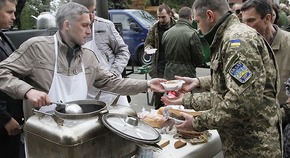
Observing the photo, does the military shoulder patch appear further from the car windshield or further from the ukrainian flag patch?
the car windshield

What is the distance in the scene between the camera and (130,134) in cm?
142

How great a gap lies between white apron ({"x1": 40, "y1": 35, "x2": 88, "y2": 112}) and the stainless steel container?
366mm

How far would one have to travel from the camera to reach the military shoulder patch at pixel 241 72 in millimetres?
1521

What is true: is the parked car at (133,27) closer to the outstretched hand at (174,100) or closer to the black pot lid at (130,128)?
the outstretched hand at (174,100)

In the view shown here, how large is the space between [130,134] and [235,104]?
0.57 m

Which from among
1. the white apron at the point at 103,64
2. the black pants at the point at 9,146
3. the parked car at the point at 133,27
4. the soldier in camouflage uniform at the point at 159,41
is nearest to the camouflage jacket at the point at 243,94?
the white apron at the point at 103,64

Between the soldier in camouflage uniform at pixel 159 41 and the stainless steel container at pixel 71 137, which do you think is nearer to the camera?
the stainless steel container at pixel 71 137

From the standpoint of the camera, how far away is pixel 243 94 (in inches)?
60.3

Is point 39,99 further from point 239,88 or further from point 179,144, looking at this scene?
point 239,88

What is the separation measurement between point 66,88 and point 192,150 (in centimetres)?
93

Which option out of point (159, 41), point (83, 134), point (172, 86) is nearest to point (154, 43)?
point (159, 41)

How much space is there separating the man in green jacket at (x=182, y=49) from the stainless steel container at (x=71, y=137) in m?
3.00

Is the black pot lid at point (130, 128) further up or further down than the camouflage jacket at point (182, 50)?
further up

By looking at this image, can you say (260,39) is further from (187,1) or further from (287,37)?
(187,1)
